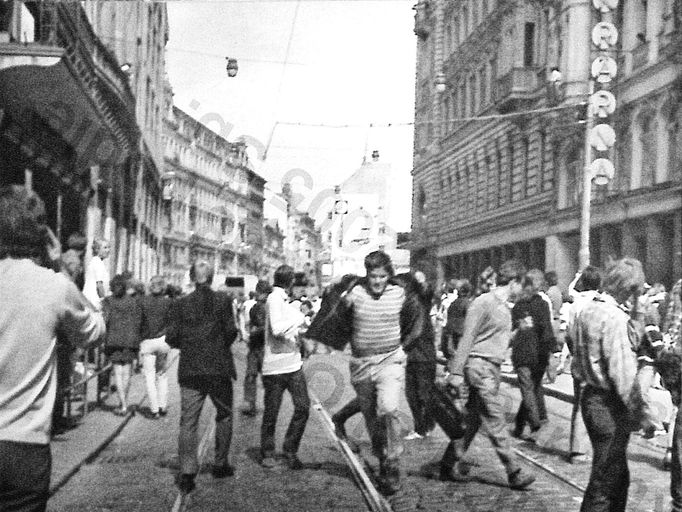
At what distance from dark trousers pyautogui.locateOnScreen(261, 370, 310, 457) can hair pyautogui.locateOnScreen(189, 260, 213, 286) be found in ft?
4.33

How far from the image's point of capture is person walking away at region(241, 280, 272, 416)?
12797 millimetres

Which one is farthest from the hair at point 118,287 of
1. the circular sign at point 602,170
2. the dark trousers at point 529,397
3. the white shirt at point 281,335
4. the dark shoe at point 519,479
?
the circular sign at point 602,170

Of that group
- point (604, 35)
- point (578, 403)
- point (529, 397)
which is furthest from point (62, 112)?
point (604, 35)

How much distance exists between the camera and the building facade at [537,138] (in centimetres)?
2570

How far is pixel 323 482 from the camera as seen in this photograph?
8.68 m

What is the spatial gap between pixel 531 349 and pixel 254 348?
3723mm

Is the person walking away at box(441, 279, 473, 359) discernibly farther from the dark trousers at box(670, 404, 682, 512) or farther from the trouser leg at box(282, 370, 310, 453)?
the dark trousers at box(670, 404, 682, 512)

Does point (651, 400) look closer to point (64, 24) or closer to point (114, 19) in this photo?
point (64, 24)

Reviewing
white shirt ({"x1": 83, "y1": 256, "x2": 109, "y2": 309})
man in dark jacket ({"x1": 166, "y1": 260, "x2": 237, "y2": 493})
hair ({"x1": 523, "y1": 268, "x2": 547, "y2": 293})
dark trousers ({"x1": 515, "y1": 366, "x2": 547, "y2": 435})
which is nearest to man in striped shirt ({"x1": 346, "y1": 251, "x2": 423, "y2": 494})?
man in dark jacket ({"x1": 166, "y1": 260, "x2": 237, "y2": 493})

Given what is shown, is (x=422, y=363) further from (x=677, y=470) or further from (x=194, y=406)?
(x=677, y=470)

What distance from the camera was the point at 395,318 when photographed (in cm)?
816

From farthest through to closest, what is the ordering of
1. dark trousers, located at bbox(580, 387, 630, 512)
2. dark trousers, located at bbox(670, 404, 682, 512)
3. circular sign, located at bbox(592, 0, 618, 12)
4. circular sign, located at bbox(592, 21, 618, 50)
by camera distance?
circular sign, located at bbox(592, 21, 618, 50), circular sign, located at bbox(592, 0, 618, 12), dark trousers, located at bbox(580, 387, 630, 512), dark trousers, located at bbox(670, 404, 682, 512)

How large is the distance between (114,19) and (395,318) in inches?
975

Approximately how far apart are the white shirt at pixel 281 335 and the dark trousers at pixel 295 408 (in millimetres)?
67
